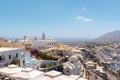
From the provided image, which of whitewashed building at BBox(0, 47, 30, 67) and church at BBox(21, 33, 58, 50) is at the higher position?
church at BBox(21, 33, 58, 50)

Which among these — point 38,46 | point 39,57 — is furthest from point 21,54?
point 38,46

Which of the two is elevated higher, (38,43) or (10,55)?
(38,43)

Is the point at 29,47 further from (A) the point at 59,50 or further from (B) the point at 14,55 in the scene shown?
(B) the point at 14,55

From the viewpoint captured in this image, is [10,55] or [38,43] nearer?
[10,55]

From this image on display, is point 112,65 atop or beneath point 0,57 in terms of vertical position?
beneath

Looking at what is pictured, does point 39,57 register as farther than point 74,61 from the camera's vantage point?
Yes

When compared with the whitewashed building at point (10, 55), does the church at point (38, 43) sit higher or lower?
higher

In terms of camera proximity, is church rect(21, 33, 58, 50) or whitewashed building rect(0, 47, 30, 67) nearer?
whitewashed building rect(0, 47, 30, 67)

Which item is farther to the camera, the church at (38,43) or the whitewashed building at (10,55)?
the church at (38,43)
